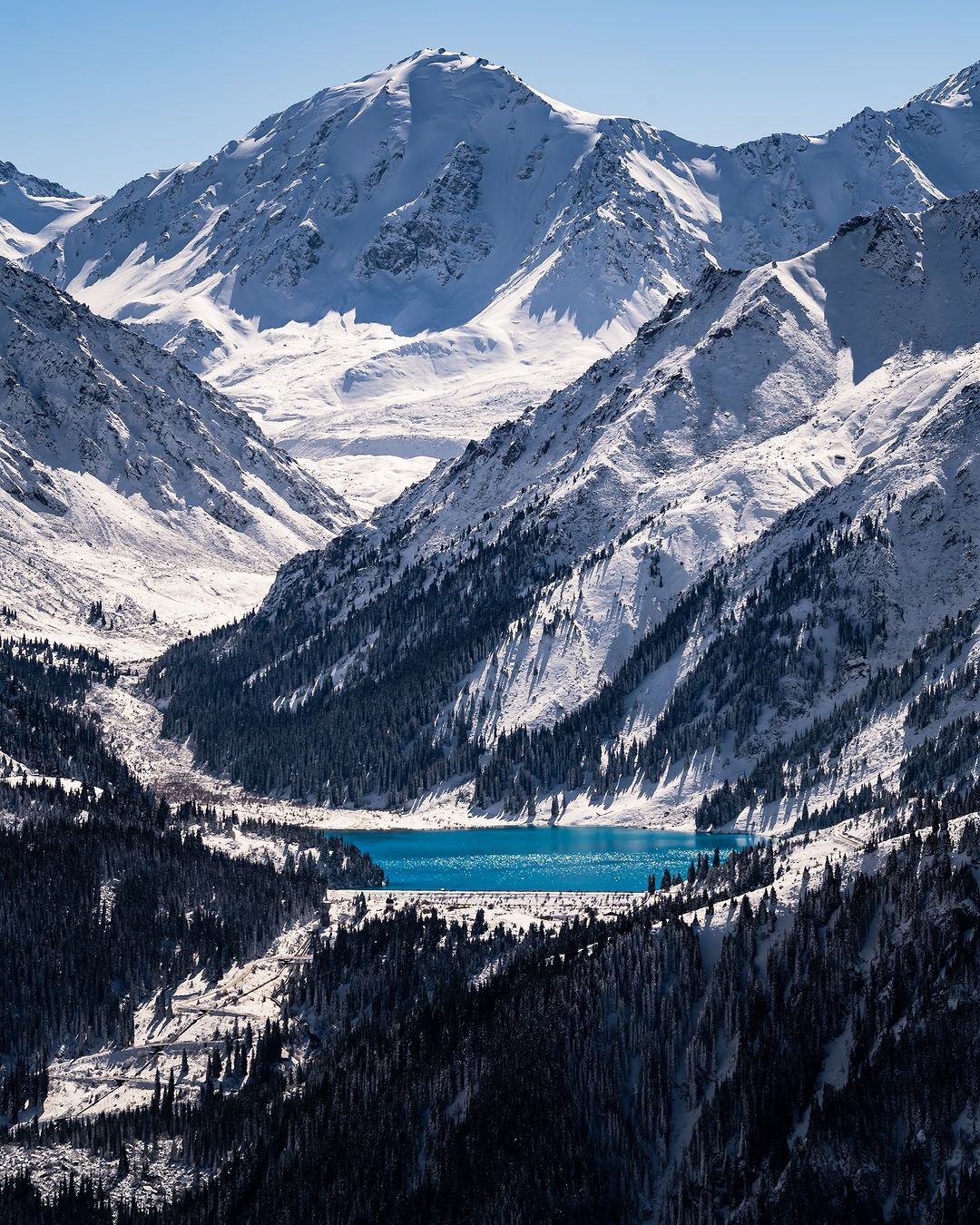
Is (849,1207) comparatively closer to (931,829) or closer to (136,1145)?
(931,829)

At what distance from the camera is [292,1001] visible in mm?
198875

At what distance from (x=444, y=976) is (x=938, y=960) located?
57.5 meters

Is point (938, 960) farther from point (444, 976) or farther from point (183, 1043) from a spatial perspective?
point (183, 1043)

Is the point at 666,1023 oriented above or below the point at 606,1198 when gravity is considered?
above

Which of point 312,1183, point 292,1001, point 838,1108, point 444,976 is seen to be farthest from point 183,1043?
point 838,1108

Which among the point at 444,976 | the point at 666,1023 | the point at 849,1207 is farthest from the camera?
the point at 444,976

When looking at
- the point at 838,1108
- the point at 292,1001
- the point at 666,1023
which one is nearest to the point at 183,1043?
the point at 292,1001

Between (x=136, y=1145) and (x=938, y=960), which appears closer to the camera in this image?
(x=938, y=960)

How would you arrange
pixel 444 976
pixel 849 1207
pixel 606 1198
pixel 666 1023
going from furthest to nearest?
1. pixel 444 976
2. pixel 666 1023
3. pixel 606 1198
4. pixel 849 1207

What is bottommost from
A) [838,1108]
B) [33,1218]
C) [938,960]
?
[33,1218]

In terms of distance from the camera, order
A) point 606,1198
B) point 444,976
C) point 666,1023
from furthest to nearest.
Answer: point 444,976 < point 666,1023 < point 606,1198

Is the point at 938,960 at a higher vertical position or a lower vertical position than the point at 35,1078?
higher

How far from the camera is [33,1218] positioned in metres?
155

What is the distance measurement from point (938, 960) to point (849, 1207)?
2352 centimetres
